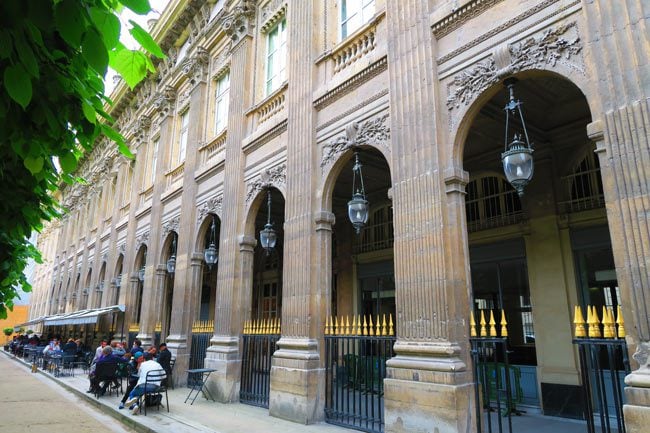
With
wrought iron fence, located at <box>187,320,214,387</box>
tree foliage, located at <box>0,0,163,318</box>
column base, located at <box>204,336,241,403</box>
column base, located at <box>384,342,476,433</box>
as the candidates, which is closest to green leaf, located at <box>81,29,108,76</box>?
tree foliage, located at <box>0,0,163,318</box>

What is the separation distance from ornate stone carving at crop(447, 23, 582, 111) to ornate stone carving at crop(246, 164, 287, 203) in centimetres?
460

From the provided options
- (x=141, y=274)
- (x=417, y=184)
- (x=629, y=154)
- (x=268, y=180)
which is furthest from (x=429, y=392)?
(x=141, y=274)

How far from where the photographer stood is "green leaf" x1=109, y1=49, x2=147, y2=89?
2.58 m

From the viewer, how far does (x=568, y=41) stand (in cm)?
562

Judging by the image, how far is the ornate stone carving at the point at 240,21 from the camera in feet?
42.1

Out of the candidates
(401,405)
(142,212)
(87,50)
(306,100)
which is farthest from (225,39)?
(87,50)

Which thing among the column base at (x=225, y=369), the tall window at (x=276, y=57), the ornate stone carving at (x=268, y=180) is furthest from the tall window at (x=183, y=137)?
the column base at (x=225, y=369)

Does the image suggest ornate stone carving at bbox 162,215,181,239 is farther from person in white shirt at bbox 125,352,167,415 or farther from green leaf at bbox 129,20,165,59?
green leaf at bbox 129,20,165,59

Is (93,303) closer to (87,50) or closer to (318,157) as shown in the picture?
(318,157)

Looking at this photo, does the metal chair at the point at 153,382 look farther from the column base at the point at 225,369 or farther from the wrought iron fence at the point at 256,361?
the wrought iron fence at the point at 256,361

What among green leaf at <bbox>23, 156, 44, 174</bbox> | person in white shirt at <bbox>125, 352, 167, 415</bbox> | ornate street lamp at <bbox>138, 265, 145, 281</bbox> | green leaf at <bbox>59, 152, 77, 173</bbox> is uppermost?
ornate street lamp at <bbox>138, 265, 145, 281</bbox>

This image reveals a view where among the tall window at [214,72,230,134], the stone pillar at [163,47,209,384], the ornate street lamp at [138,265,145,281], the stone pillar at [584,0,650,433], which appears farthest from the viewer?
the ornate street lamp at [138,265,145,281]

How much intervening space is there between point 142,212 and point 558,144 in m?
15.6

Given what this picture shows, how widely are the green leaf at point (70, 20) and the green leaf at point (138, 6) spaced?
21 centimetres
